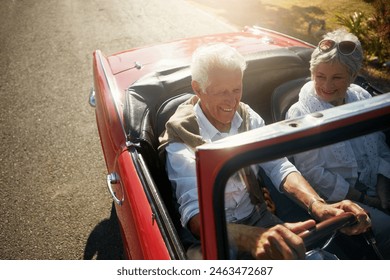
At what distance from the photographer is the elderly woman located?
6.68 ft

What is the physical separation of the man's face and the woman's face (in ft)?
2.15

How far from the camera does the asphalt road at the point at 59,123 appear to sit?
10.0 ft

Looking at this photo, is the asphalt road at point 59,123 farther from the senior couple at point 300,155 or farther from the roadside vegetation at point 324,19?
the senior couple at point 300,155

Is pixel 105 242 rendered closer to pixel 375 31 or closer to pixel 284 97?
pixel 284 97

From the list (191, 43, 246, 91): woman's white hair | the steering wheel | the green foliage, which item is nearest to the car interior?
(191, 43, 246, 91): woman's white hair

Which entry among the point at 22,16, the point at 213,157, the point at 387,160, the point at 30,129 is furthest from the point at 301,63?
the point at 22,16

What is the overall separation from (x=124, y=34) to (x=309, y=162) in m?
5.90

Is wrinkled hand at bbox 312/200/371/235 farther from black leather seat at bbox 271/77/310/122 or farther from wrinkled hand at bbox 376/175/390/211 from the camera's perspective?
black leather seat at bbox 271/77/310/122

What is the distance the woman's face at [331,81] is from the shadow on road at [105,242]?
6.61 feet

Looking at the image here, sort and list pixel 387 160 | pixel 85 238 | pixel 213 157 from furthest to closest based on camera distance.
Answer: pixel 85 238
pixel 387 160
pixel 213 157

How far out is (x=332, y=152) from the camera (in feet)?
6.77

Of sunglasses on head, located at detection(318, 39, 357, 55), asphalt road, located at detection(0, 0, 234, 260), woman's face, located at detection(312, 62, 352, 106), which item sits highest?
sunglasses on head, located at detection(318, 39, 357, 55)

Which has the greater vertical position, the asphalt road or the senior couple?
the senior couple
